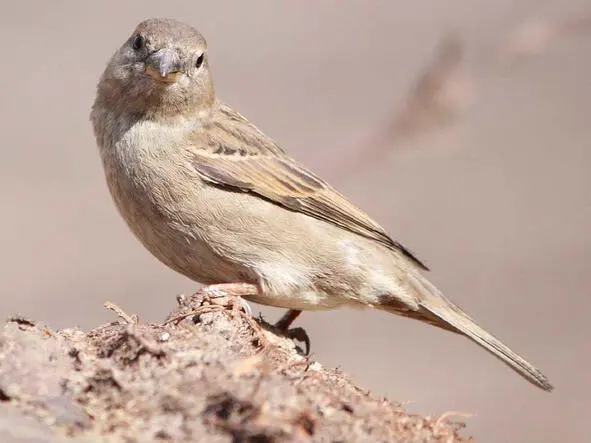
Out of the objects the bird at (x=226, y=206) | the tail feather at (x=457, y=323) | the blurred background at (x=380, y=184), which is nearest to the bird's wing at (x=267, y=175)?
the bird at (x=226, y=206)

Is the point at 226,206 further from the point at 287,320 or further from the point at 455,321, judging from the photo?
the point at 455,321

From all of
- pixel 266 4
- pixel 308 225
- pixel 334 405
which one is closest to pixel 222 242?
pixel 308 225

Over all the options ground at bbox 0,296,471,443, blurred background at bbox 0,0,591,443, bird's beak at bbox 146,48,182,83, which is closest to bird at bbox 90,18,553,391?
bird's beak at bbox 146,48,182,83

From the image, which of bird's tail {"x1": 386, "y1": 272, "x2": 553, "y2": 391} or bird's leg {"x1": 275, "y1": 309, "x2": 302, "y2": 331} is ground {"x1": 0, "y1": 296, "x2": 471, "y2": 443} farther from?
bird's tail {"x1": 386, "y1": 272, "x2": 553, "y2": 391}

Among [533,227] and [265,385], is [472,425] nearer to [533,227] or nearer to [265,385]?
[533,227]

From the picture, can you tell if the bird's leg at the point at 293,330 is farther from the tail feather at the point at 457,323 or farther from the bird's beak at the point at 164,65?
the bird's beak at the point at 164,65

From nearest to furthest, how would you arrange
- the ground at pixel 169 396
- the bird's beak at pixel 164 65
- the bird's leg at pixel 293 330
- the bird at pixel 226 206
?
the ground at pixel 169 396, the bird's leg at pixel 293 330, the bird at pixel 226 206, the bird's beak at pixel 164 65
